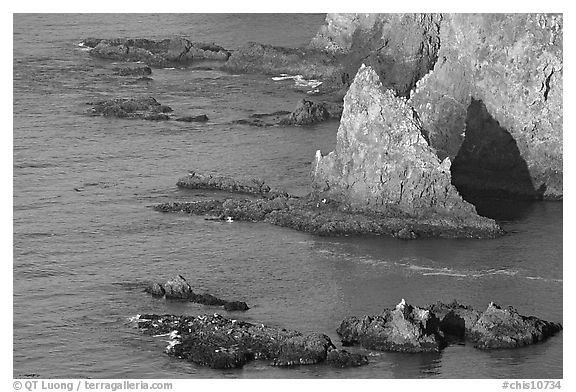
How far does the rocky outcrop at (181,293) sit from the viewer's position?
67688 millimetres

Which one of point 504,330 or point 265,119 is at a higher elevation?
point 265,119

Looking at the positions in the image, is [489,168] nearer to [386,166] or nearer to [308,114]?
[386,166]

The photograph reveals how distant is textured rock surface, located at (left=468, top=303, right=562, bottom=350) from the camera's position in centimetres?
6306

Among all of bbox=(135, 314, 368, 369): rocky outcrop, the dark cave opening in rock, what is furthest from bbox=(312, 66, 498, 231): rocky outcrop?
bbox=(135, 314, 368, 369): rocky outcrop

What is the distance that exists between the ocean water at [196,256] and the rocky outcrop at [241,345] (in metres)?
0.60

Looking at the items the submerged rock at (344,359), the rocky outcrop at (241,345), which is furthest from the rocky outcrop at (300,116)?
the submerged rock at (344,359)

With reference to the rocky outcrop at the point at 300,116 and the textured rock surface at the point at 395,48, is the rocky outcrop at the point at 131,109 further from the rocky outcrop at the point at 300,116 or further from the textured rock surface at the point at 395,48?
the textured rock surface at the point at 395,48

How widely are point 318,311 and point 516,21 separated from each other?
25.5 meters

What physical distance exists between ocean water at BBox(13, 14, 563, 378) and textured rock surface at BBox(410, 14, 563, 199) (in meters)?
3.35

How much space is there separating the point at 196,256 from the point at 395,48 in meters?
34.8

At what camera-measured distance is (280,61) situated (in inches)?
4609

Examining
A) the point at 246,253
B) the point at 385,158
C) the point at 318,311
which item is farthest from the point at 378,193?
the point at 318,311

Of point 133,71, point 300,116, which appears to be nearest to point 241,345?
point 300,116

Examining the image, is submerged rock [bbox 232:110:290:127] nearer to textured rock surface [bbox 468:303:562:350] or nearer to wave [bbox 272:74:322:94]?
wave [bbox 272:74:322:94]
